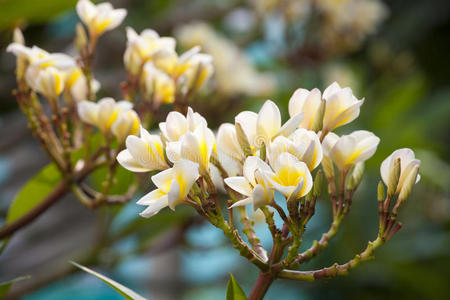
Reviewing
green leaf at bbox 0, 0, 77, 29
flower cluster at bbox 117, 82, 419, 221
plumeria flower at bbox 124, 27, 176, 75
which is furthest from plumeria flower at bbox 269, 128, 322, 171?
green leaf at bbox 0, 0, 77, 29

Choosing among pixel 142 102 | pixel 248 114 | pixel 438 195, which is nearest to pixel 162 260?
pixel 438 195

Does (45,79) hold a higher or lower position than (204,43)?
higher

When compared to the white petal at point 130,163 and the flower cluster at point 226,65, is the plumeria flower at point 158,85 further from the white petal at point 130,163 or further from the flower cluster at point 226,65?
the flower cluster at point 226,65

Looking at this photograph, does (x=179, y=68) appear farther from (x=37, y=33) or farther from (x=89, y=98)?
(x=37, y=33)

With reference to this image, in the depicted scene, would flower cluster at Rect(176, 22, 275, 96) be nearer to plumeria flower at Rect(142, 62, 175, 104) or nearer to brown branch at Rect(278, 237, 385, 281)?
plumeria flower at Rect(142, 62, 175, 104)

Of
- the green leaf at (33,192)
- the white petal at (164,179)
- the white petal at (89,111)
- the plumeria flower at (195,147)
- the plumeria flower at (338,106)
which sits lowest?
the green leaf at (33,192)

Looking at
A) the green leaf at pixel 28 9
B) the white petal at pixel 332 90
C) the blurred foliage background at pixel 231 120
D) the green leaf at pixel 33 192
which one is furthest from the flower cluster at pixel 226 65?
the white petal at pixel 332 90
